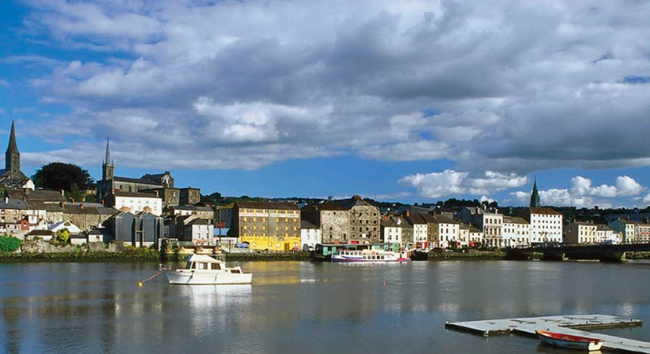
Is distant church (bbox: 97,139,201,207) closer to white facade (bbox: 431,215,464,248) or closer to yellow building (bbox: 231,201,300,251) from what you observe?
yellow building (bbox: 231,201,300,251)

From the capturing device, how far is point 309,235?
108 m

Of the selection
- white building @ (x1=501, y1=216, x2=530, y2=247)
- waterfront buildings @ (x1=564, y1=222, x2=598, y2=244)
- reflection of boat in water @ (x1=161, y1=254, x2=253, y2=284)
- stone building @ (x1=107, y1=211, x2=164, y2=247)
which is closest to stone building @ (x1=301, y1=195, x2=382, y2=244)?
stone building @ (x1=107, y1=211, x2=164, y2=247)

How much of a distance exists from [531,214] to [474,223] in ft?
59.7

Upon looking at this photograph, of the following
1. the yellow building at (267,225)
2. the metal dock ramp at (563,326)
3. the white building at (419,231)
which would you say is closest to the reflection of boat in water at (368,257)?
the yellow building at (267,225)

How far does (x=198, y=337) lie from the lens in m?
26.2

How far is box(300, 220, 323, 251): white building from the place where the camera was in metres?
107

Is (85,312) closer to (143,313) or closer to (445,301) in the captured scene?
(143,313)

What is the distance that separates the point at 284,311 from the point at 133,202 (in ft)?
280

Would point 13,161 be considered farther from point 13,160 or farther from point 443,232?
point 443,232

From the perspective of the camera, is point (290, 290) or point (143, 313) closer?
point (143, 313)

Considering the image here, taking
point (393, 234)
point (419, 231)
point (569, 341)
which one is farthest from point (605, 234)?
point (569, 341)

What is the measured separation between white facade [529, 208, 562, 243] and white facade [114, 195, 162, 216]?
270 ft

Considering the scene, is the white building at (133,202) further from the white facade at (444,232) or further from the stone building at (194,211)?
the white facade at (444,232)

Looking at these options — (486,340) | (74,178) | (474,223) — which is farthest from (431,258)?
(486,340)
